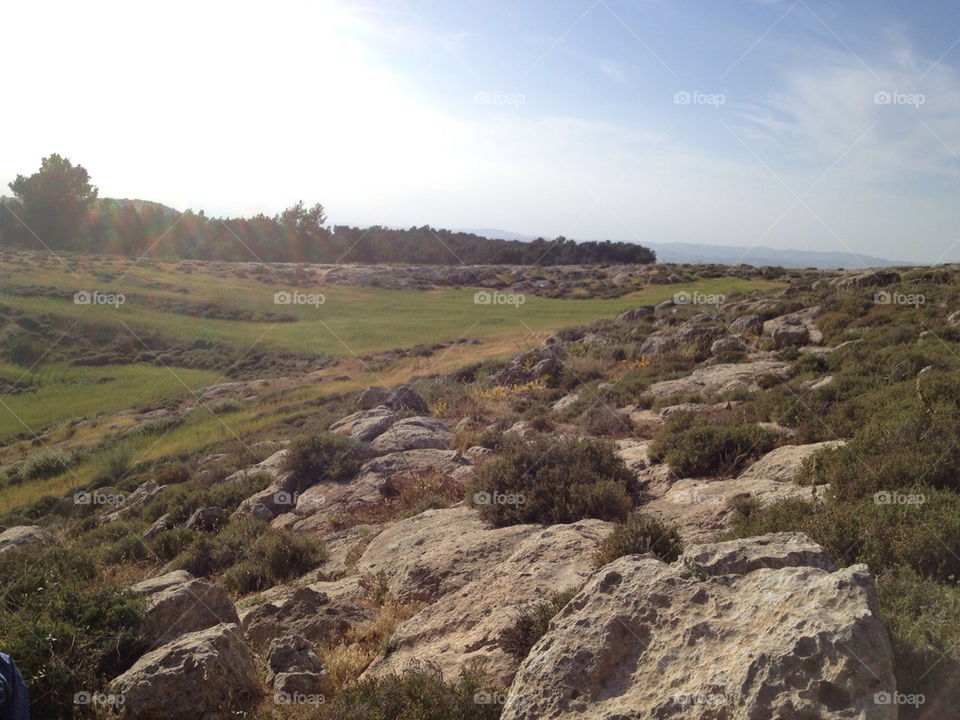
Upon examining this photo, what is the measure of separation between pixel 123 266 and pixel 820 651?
61860 mm

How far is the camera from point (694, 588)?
4094mm

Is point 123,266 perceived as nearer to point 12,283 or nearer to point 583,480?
point 12,283

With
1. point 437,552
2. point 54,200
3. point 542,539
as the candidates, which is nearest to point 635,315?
point 437,552

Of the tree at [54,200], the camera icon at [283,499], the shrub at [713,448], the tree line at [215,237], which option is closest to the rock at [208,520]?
the camera icon at [283,499]

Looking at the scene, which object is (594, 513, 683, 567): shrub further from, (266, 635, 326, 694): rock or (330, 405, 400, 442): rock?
(330, 405, 400, 442): rock

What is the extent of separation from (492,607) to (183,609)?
2.95 m

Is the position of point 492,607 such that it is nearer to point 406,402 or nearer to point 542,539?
point 542,539

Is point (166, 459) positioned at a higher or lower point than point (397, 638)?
lower

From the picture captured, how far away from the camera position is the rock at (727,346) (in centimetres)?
1875

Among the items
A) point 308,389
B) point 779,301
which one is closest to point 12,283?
point 308,389

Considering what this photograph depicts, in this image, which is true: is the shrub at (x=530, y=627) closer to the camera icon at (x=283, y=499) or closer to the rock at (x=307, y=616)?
the rock at (x=307, y=616)

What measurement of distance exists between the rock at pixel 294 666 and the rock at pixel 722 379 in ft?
35.4

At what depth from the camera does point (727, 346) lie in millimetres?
19125

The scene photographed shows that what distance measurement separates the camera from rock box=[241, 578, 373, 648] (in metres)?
6.42
